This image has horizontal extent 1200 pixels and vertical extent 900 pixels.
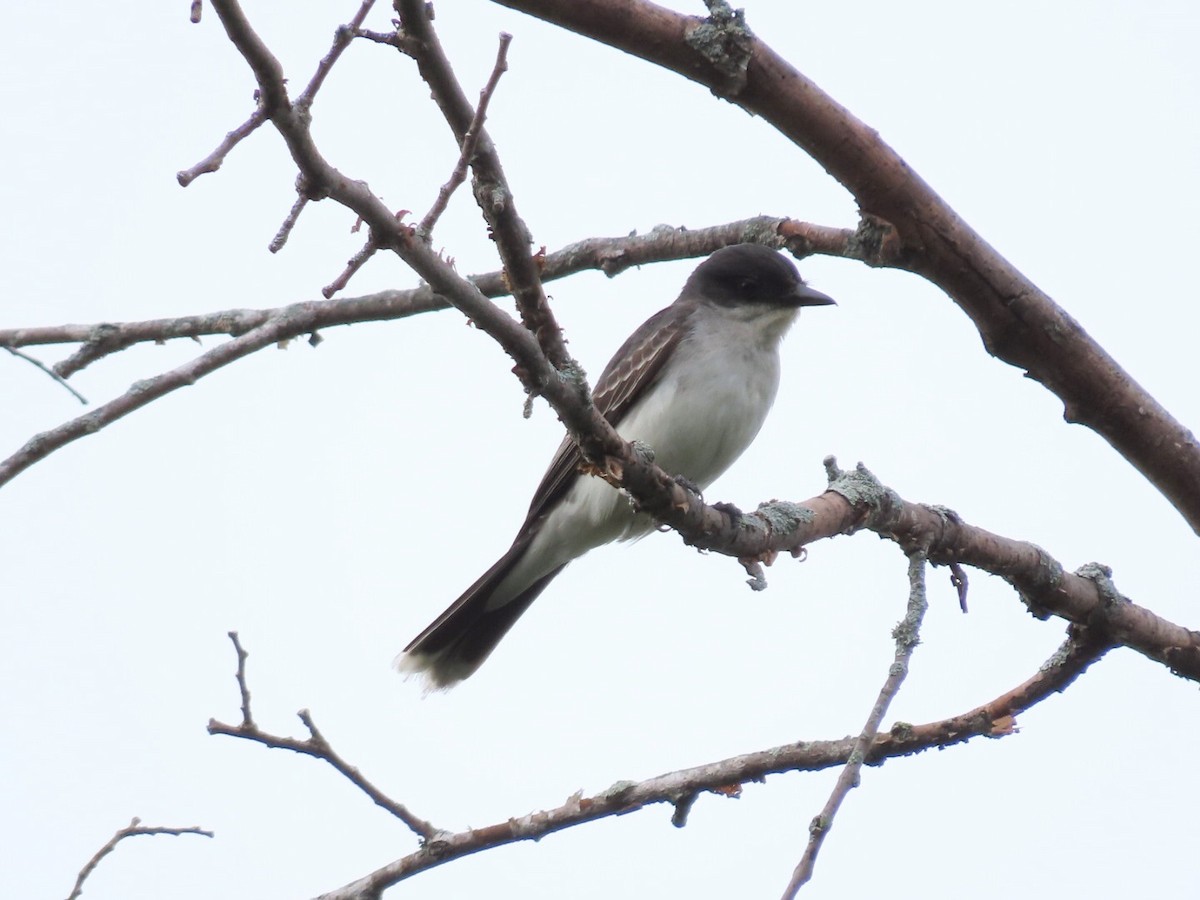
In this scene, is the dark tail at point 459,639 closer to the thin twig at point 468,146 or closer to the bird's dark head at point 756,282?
the bird's dark head at point 756,282

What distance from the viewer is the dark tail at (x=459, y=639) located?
7480 mm

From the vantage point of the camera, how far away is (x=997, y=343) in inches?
142

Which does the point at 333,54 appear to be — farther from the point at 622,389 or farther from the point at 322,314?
the point at 622,389

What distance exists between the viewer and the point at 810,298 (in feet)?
23.7

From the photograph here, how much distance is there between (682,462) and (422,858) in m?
2.84

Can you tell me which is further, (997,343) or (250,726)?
(250,726)

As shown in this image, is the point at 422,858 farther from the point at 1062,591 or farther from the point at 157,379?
the point at 1062,591

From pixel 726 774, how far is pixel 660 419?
2.64 m

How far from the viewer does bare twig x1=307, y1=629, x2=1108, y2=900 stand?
433cm

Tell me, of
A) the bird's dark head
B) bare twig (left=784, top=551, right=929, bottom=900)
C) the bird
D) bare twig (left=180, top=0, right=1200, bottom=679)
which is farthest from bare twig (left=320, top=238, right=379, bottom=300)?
the bird's dark head

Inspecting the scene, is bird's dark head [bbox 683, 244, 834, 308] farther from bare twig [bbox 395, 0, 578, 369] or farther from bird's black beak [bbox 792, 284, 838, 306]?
bare twig [bbox 395, 0, 578, 369]

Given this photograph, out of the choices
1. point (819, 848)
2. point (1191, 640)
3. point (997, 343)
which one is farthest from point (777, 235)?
point (819, 848)

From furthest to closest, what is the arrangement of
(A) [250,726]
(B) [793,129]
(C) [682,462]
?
(C) [682,462], (A) [250,726], (B) [793,129]

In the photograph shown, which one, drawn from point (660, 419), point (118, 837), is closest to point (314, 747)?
point (118, 837)
